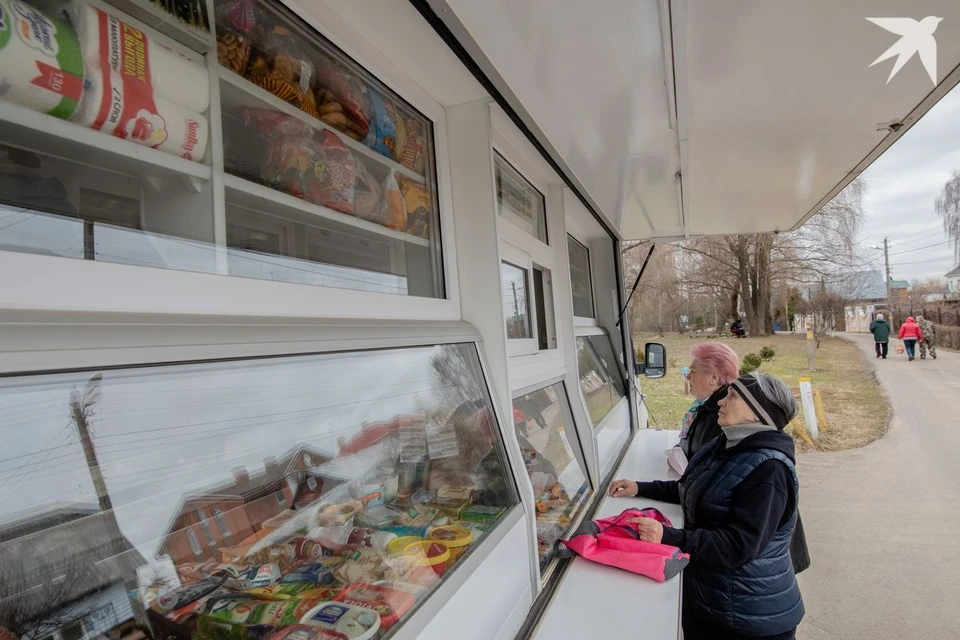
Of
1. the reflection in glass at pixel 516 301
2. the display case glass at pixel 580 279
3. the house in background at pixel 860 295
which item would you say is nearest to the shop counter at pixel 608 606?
the reflection in glass at pixel 516 301

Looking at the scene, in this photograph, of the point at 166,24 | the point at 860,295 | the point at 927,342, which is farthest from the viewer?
the point at 860,295

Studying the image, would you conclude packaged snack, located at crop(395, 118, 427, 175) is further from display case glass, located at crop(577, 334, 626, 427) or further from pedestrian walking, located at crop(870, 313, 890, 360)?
pedestrian walking, located at crop(870, 313, 890, 360)

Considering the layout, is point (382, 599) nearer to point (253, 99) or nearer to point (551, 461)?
point (253, 99)

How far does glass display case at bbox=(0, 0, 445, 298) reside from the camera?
668 millimetres

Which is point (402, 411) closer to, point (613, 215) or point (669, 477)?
point (669, 477)

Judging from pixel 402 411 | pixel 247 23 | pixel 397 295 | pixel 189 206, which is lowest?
pixel 402 411

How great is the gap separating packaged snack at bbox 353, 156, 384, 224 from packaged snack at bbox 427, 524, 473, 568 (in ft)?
2.71

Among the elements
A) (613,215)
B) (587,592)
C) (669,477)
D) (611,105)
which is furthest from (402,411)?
(613,215)

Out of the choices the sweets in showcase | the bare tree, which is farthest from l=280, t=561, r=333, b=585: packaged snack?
the bare tree

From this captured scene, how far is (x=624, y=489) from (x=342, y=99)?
2.08m

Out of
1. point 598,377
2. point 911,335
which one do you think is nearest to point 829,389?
point 911,335

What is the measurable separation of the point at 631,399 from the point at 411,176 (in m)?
3.18

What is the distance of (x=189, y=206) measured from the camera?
883mm

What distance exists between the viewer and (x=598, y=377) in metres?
3.43
